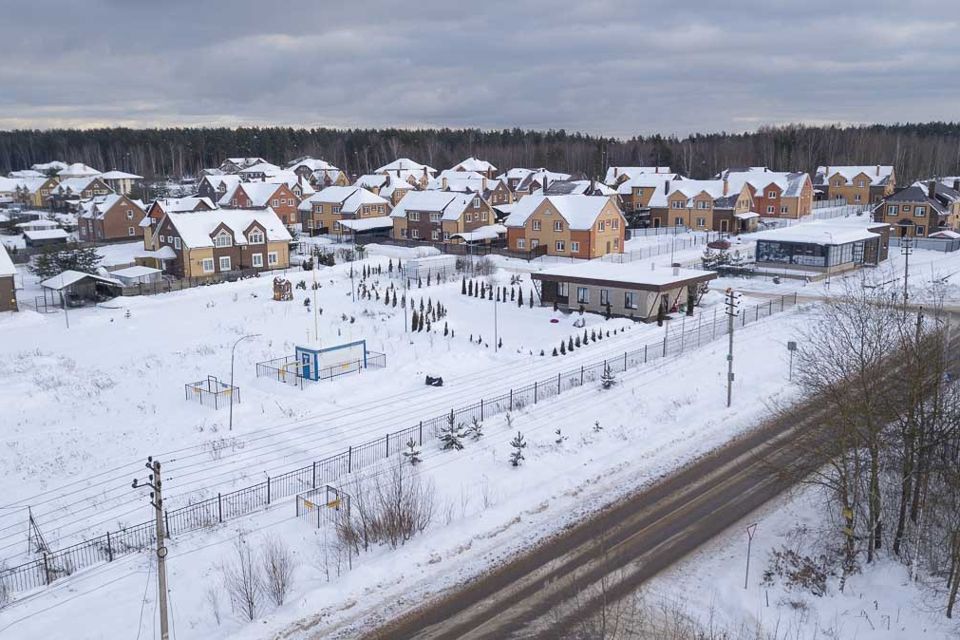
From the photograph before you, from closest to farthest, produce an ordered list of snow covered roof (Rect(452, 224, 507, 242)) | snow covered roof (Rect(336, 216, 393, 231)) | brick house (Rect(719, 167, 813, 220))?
snow covered roof (Rect(452, 224, 507, 242)) < snow covered roof (Rect(336, 216, 393, 231)) < brick house (Rect(719, 167, 813, 220))

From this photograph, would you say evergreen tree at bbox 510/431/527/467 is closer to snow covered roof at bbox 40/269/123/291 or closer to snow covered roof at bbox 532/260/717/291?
snow covered roof at bbox 532/260/717/291

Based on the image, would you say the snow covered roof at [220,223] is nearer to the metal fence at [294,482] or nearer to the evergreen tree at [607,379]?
the metal fence at [294,482]

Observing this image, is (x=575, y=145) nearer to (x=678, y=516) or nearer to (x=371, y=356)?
(x=371, y=356)

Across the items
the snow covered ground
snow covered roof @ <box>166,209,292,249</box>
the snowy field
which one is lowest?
the snow covered ground

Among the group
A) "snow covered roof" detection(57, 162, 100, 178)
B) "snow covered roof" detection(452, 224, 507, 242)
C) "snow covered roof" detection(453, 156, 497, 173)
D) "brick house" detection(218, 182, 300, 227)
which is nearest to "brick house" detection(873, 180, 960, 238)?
"snow covered roof" detection(452, 224, 507, 242)

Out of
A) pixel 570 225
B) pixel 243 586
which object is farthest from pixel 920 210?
pixel 243 586

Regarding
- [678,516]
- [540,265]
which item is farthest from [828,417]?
[540,265]

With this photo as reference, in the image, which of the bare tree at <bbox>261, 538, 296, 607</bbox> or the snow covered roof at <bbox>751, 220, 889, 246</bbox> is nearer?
the bare tree at <bbox>261, 538, 296, 607</bbox>
